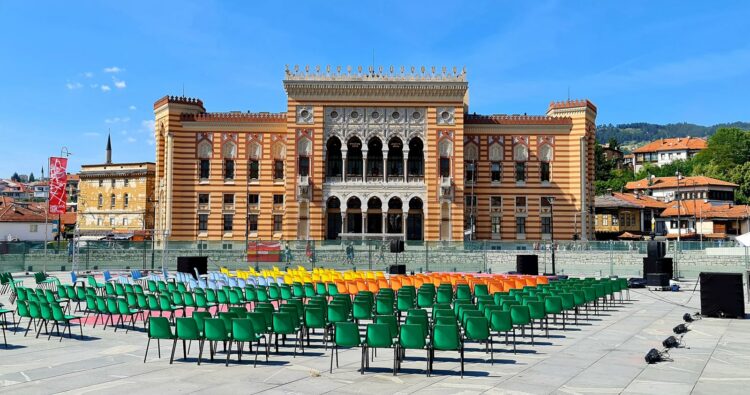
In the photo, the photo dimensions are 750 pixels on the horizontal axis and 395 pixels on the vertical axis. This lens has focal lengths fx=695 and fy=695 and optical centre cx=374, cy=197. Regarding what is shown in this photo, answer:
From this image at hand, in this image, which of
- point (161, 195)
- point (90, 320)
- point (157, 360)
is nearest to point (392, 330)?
point (157, 360)

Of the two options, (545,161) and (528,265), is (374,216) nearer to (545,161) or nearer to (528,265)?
(545,161)

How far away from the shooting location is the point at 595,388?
11.6 m

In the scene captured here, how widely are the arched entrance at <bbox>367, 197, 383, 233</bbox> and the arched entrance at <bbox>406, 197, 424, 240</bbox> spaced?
8.37 ft

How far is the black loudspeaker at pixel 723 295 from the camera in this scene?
21.7 meters

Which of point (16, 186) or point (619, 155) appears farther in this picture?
point (16, 186)

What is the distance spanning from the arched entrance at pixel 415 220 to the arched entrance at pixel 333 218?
237 inches

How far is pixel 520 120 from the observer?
61406 mm

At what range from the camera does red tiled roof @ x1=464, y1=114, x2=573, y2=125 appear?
201ft

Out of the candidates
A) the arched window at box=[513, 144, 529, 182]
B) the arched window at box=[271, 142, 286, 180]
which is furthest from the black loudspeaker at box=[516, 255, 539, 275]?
the arched window at box=[271, 142, 286, 180]

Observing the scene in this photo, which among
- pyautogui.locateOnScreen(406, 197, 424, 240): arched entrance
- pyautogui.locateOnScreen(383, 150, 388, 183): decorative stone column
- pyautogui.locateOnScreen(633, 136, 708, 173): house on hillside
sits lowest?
pyautogui.locateOnScreen(406, 197, 424, 240): arched entrance

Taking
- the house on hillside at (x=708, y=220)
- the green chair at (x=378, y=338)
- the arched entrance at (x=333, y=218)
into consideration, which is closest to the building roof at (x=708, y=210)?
the house on hillside at (x=708, y=220)

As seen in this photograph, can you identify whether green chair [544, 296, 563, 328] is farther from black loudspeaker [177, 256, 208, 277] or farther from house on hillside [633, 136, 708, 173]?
house on hillside [633, 136, 708, 173]

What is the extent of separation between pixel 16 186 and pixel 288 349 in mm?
202873

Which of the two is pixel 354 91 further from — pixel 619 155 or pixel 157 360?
pixel 619 155
